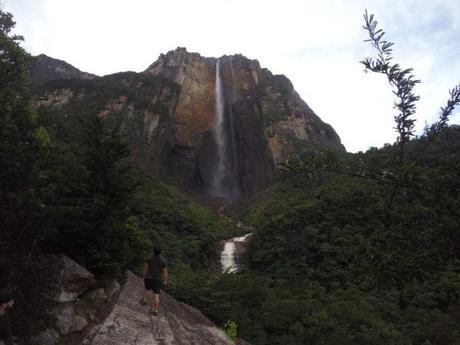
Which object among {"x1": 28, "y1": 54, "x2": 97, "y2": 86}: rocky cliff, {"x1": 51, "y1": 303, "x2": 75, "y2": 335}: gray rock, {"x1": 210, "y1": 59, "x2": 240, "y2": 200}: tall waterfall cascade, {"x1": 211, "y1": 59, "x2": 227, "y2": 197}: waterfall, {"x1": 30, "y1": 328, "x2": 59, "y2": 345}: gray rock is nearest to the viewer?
{"x1": 30, "y1": 328, "x2": 59, "y2": 345}: gray rock

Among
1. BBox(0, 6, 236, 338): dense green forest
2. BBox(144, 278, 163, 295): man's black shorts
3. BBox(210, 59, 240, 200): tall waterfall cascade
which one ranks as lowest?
BBox(144, 278, 163, 295): man's black shorts

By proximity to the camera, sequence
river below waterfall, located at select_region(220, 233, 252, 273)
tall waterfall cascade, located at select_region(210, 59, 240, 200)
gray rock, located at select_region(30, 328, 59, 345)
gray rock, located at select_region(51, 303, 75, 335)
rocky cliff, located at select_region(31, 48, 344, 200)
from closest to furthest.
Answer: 1. gray rock, located at select_region(30, 328, 59, 345)
2. gray rock, located at select_region(51, 303, 75, 335)
3. river below waterfall, located at select_region(220, 233, 252, 273)
4. rocky cliff, located at select_region(31, 48, 344, 200)
5. tall waterfall cascade, located at select_region(210, 59, 240, 200)

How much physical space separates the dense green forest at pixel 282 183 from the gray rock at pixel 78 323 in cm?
134

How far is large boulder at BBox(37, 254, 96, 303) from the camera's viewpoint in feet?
26.8

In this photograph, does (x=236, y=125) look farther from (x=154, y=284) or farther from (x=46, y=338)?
(x=46, y=338)

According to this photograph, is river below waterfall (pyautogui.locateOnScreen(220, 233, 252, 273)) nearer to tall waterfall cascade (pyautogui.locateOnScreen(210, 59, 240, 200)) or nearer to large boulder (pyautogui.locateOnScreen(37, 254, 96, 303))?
large boulder (pyautogui.locateOnScreen(37, 254, 96, 303))

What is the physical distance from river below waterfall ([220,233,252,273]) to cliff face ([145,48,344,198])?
2706 centimetres

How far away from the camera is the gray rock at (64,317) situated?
814 cm

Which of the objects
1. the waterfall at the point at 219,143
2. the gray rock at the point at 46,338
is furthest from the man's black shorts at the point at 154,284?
the waterfall at the point at 219,143

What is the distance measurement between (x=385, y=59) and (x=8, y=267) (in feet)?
22.7

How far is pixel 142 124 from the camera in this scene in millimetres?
61062

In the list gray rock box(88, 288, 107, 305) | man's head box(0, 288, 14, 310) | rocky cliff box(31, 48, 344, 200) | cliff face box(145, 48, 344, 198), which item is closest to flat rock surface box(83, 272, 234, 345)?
gray rock box(88, 288, 107, 305)

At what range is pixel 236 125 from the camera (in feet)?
245

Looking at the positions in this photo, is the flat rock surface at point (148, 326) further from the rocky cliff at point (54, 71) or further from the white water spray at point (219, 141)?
the rocky cliff at point (54, 71)
